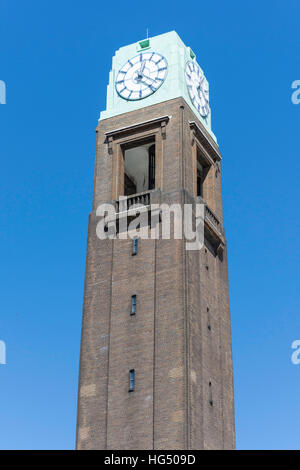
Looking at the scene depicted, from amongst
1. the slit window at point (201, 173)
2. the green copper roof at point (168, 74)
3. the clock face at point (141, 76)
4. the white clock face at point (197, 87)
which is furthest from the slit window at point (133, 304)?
the white clock face at point (197, 87)

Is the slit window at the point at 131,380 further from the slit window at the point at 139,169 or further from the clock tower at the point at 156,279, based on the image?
the slit window at the point at 139,169

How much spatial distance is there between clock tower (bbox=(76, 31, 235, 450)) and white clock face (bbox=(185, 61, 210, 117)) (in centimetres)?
13

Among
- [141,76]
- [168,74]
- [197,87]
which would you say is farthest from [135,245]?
[197,87]

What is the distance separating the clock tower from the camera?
149 ft

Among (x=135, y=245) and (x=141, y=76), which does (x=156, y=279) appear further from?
(x=141, y=76)

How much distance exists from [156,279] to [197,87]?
51.3ft

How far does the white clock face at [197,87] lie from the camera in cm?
5734

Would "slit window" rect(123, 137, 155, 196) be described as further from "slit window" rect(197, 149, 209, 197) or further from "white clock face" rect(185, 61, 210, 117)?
"white clock face" rect(185, 61, 210, 117)

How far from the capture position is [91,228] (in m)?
52.9

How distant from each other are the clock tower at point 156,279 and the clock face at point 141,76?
74mm

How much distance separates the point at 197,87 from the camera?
58.5 metres

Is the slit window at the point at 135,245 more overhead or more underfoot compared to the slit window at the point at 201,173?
more underfoot
